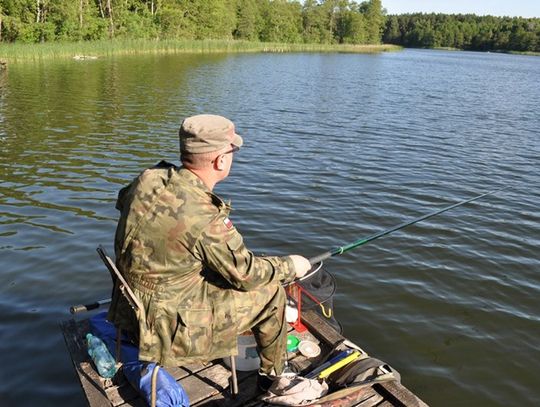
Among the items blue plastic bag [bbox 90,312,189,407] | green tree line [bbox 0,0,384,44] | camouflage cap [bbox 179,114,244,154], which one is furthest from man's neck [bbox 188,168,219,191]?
green tree line [bbox 0,0,384,44]

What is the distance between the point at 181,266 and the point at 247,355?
4.81 feet

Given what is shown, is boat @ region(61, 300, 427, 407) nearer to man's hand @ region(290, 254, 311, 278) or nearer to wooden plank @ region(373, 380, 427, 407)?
wooden plank @ region(373, 380, 427, 407)

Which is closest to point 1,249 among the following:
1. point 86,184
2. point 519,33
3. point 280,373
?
point 86,184

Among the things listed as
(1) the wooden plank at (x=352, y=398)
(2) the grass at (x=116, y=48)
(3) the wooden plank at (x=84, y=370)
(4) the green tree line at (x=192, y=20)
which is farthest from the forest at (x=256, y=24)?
(1) the wooden plank at (x=352, y=398)

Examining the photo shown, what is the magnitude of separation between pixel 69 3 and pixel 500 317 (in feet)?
174

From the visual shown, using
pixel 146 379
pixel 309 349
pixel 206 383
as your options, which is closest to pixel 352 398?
pixel 309 349

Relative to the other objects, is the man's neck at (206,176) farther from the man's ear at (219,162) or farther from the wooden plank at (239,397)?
the wooden plank at (239,397)

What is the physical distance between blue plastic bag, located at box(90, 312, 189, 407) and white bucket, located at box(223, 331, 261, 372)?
599mm

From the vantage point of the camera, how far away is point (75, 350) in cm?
457

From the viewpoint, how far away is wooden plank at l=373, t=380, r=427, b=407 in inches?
157

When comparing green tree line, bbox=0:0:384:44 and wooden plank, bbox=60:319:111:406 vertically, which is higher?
green tree line, bbox=0:0:384:44

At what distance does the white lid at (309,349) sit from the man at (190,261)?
120cm

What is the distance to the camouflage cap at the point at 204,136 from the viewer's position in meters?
3.22

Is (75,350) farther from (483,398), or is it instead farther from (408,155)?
(408,155)
